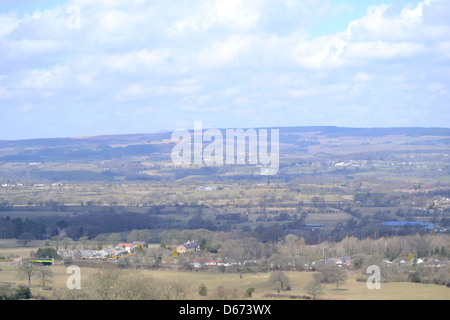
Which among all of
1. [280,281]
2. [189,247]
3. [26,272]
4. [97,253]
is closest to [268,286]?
[280,281]

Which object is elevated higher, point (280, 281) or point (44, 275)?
point (44, 275)

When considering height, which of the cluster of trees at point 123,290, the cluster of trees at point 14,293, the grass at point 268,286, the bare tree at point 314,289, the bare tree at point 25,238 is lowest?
the bare tree at point 25,238

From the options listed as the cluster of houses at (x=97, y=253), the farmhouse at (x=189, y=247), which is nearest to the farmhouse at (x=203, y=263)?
the farmhouse at (x=189, y=247)

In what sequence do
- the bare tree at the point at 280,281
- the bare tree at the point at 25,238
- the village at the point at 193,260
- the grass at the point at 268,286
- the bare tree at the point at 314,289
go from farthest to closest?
the bare tree at the point at 25,238 → the village at the point at 193,260 → the bare tree at the point at 280,281 → the bare tree at the point at 314,289 → the grass at the point at 268,286

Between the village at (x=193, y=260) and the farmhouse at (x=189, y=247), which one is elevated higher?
the village at (x=193, y=260)

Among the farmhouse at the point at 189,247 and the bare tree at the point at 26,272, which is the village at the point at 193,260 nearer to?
the farmhouse at the point at 189,247

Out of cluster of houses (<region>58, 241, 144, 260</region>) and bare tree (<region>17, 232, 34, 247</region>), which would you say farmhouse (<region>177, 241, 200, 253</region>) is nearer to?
cluster of houses (<region>58, 241, 144, 260</region>)

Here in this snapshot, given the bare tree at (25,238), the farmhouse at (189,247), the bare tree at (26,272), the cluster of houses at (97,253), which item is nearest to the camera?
the bare tree at (26,272)

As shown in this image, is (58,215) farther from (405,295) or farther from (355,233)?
(405,295)

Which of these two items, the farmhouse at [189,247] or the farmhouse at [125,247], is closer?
the farmhouse at [189,247]

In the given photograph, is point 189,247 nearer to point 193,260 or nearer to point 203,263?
point 193,260

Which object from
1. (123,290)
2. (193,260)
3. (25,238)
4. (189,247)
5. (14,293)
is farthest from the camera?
(25,238)
